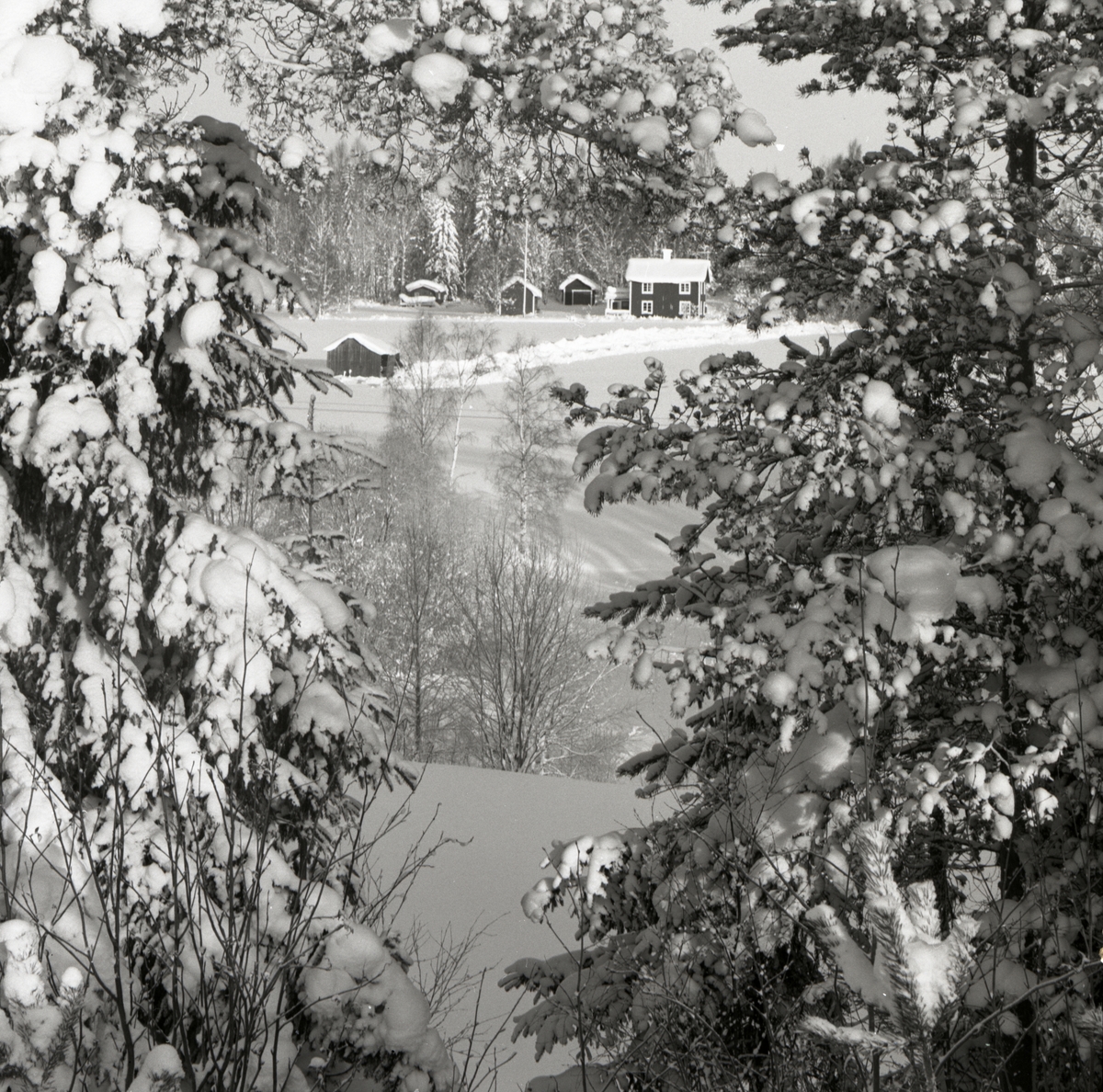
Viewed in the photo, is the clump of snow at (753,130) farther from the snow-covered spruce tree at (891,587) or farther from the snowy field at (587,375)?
the snowy field at (587,375)

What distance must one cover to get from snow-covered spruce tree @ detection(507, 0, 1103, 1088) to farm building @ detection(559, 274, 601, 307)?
2203 inches

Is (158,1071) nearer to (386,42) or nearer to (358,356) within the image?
(386,42)

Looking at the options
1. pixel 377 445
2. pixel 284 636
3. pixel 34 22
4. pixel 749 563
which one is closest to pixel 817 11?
pixel 749 563

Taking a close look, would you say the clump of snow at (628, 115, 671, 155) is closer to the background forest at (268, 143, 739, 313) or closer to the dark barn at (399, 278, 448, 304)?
the background forest at (268, 143, 739, 313)

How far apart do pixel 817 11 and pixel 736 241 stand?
1.23 metres

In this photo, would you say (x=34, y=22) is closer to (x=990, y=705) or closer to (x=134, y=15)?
(x=134, y=15)

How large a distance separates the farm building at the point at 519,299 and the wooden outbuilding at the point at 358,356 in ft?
36.4

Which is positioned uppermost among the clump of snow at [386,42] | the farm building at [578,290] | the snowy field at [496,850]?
the farm building at [578,290]

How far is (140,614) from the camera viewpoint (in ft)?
16.1

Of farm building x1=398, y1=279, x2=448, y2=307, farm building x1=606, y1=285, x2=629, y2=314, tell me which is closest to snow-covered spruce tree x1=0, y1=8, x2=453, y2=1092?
farm building x1=398, y1=279, x2=448, y2=307

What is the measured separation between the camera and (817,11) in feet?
19.5

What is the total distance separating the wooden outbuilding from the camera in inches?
1820

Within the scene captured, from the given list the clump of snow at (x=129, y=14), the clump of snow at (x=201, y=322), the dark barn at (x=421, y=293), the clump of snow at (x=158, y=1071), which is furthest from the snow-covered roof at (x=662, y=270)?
the clump of snow at (x=158, y=1071)

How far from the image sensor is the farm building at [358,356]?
1820 inches
